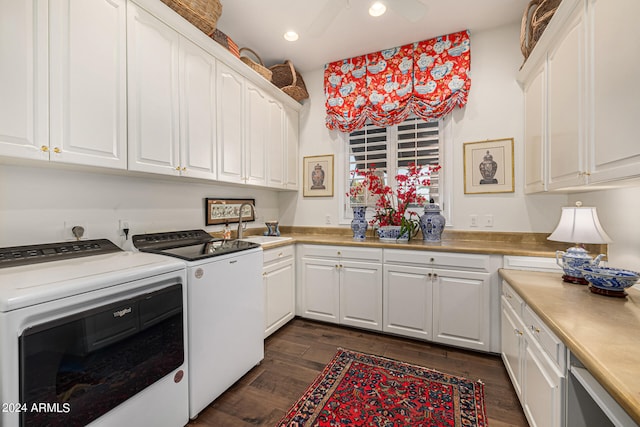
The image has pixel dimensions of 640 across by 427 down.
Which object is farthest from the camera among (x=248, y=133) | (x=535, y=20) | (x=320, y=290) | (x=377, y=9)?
(x=320, y=290)

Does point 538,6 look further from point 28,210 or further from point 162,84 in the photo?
point 28,210

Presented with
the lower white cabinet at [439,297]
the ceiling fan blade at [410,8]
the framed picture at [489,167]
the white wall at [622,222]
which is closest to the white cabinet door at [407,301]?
the lower white cabinet at [439,297]

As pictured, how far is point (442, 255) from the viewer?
7.76 feet

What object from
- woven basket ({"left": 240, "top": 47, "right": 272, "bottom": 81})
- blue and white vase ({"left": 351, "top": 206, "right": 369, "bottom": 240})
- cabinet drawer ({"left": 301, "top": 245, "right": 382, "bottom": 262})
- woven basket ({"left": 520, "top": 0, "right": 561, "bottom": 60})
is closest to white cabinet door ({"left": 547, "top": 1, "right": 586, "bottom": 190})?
woven basket ({"left": 520, "top": 0, "right": 561, "bottom": 60})

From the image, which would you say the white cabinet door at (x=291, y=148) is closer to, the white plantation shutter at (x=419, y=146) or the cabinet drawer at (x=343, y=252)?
the cabinet drawer at (x=343, y=252)

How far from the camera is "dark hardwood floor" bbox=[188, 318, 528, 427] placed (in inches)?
64.2

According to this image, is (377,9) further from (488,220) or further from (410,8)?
(488,220)

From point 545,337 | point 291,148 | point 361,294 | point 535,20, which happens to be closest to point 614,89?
point 545,337

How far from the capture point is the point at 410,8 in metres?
1.64

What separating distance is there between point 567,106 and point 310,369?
2.44 meters

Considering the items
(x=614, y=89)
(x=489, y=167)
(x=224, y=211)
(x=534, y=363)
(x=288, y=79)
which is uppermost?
(x=288, y=79)

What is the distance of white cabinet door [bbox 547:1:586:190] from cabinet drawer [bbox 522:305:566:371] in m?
0.80

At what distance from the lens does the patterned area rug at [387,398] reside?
158 cm

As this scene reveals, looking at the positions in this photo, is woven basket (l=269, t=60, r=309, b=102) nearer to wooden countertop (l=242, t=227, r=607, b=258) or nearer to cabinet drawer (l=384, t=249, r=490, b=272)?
wooden countertop (l=242, t=227, r=607, b=258)
